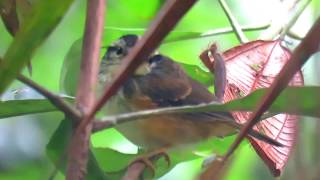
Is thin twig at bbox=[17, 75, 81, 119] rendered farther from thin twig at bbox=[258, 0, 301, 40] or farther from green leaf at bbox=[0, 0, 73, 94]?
thin twig at bbox=[258, 0, 301, 40]

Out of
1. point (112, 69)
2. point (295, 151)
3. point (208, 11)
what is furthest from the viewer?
point (208, 11)

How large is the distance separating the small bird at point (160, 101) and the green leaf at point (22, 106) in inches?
14.8

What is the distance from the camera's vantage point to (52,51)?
4.10 feet

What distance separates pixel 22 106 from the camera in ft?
2.12

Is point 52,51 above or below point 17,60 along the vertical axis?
below

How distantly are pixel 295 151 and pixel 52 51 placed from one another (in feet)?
3.32

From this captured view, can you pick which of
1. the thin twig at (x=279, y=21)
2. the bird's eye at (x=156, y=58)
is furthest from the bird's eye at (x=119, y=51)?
the thin twig at (x=279, y=21)

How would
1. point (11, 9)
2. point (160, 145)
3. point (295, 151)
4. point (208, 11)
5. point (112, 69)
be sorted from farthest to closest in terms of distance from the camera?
point (208, 11) → point (112, 69) → point (160, 145) → point (11, 9) → point (295, 151)

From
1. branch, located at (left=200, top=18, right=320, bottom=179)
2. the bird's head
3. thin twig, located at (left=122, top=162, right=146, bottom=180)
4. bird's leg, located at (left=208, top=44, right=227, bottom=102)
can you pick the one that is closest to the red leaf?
bird's leg, located at (left=208, top=44, right=227, bottom=102)

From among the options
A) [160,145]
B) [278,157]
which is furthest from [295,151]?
[160,145]

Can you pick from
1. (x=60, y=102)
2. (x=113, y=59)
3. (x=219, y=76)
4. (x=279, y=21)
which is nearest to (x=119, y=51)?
(x=113, y=59)

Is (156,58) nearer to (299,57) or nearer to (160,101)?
(160,101)

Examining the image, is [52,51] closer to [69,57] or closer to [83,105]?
[69,57]

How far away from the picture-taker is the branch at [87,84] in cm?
40
